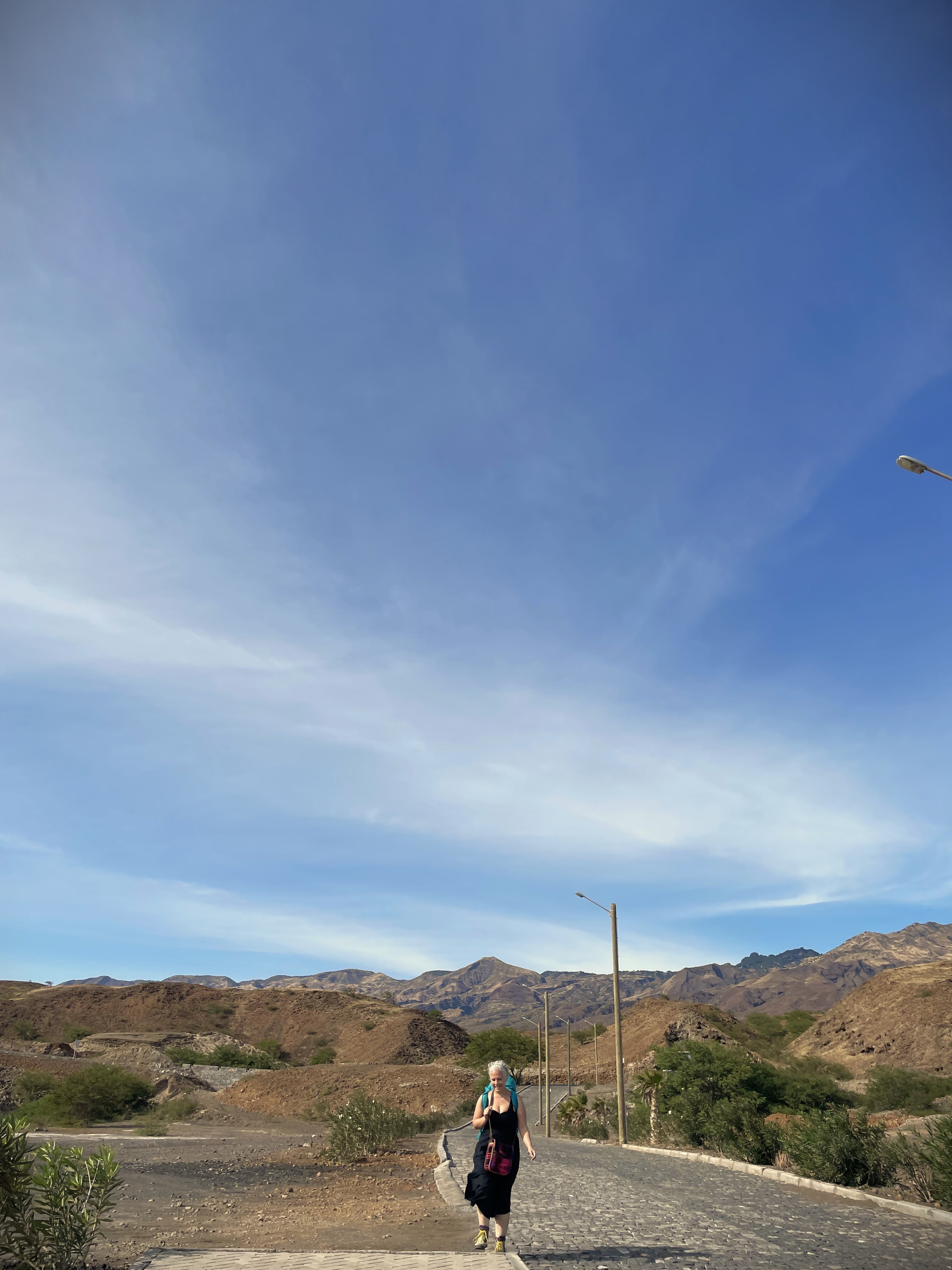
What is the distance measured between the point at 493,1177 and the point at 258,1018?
4812 inches

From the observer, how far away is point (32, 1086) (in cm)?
4162

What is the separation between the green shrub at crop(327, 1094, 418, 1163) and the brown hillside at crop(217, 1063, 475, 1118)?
1966 centimetres

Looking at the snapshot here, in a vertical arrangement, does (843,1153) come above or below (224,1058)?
above

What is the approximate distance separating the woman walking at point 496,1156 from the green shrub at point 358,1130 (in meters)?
14.8

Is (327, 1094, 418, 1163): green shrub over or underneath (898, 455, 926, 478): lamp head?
underneath

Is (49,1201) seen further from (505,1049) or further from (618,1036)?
(505,1049)

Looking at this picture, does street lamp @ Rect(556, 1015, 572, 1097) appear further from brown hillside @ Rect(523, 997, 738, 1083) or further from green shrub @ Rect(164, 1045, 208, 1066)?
green shrub @ Rect(164, 1045, 208, 1066)

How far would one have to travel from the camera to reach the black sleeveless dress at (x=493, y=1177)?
7.79m

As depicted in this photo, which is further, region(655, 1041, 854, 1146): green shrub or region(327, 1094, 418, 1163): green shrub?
region(655, 1041, 854, 1146): green shrub

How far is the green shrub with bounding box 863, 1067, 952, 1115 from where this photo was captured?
124 ft

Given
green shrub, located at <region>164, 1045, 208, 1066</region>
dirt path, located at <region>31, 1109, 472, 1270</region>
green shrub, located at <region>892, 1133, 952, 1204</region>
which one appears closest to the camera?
dirt path, located at <region>31, 1109, 472, 1270</region>

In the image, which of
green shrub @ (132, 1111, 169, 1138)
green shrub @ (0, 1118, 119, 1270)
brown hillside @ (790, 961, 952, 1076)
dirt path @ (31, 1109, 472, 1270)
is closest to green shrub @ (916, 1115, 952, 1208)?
dirt path @ (31, 1109, 472, 1270)

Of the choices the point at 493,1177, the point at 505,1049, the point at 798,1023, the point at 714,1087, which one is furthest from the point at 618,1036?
the point at 798,1023

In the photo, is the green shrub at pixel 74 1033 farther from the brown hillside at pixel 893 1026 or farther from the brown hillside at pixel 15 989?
the brown hillside at pixel 893 1026
